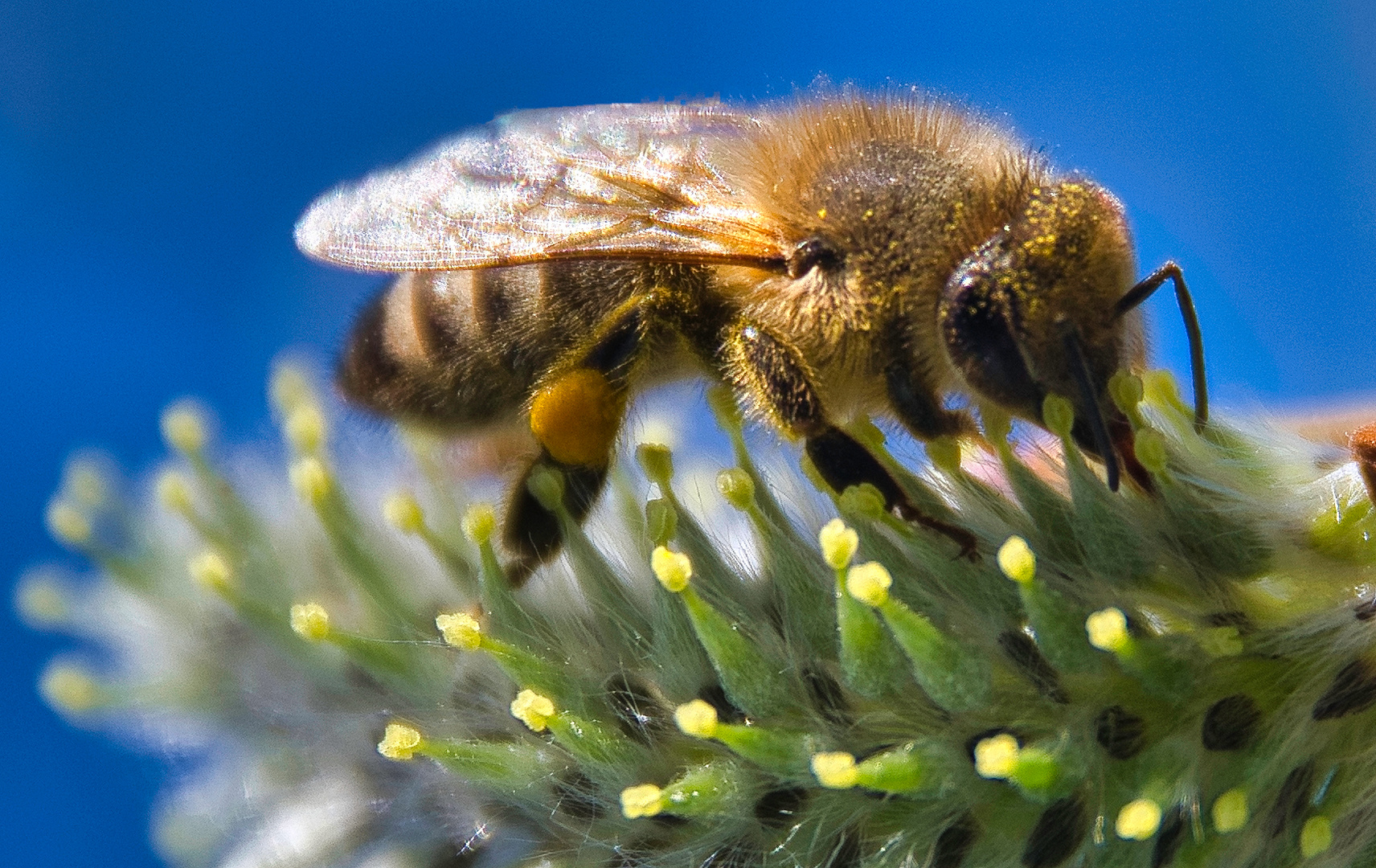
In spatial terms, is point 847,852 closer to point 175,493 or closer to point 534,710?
point 534,710

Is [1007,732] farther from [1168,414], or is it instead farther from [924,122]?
[924,122]

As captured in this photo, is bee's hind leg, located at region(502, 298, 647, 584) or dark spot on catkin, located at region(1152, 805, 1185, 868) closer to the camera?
dark spot on catkin, located at region(1152, 805, 1185, 868)

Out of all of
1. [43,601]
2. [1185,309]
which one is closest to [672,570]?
[1185,309]

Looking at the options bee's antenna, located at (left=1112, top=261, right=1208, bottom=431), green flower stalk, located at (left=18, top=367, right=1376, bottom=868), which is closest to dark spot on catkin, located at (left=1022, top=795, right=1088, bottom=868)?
green flower stalk, located at (left=18, top=367, right=1376, bottom=868)

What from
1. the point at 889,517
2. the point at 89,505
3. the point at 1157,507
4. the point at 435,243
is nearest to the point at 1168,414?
the point at 1157,507

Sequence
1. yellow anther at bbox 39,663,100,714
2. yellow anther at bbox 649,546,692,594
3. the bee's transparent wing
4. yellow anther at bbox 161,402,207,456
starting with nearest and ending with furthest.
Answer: yellow anther at bbox 649,546,692,594, the bee's transparent wing, yellow anther at bbox 39,663,100,714, yellow anther at bbox 161,402,207,456

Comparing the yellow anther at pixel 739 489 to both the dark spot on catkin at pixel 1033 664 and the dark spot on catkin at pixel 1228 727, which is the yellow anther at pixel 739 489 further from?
the dark spot on catkin at pixel 1228 727

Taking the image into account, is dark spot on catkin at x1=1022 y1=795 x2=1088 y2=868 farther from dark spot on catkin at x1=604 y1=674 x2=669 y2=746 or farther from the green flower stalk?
dark spot on catkin at x1=604 y1=674 x2=669 y2=746
